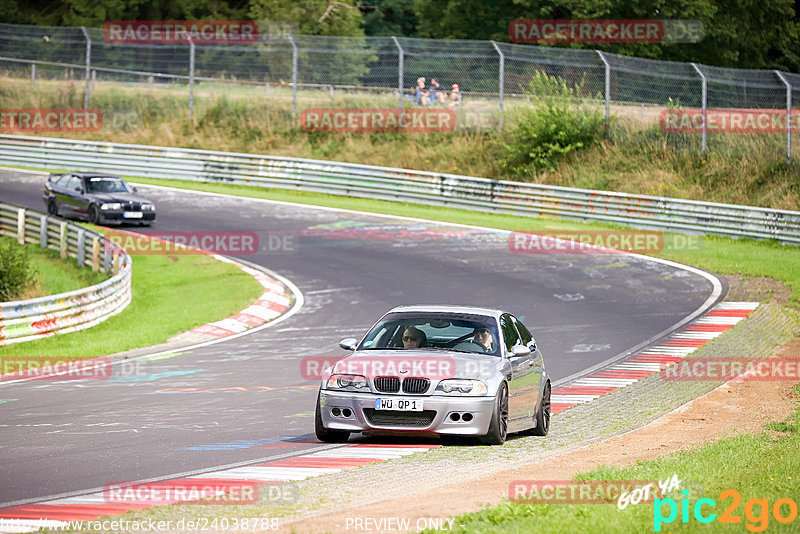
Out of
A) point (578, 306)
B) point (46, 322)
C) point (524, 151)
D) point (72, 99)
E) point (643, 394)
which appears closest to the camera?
point (643, 394)

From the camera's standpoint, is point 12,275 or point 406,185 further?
point 406,185

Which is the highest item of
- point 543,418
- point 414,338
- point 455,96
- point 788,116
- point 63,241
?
point 455,96

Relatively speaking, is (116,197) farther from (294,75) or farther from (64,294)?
(64,294)

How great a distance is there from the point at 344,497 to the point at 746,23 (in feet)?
196

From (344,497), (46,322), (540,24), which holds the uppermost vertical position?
(540,24)

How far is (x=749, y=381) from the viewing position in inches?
588

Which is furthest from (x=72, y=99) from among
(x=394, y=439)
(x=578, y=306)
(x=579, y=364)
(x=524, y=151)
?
(x=394, y=439)

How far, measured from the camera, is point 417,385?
10008mm

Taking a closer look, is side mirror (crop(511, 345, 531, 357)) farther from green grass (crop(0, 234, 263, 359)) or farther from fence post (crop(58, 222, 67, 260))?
fence post (crop(58, 222, 67, 260))

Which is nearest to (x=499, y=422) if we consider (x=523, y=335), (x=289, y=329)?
(x=523, y=335)

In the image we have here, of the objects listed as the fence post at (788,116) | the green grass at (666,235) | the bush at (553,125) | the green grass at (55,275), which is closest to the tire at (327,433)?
the green grass at (55,275)

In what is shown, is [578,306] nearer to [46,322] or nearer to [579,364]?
[579,364]

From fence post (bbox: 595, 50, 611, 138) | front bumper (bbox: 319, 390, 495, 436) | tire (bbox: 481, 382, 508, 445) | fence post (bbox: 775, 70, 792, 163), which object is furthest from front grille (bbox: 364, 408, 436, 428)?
fence post (bbox: 595, 50, 611, 138)

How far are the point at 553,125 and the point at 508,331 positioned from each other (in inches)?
1043
